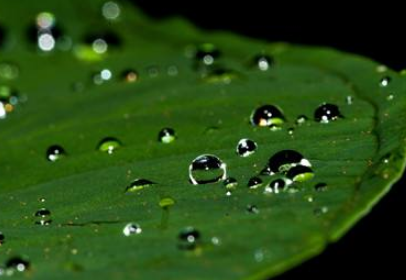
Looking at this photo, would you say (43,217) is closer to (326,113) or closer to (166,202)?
(166,202)

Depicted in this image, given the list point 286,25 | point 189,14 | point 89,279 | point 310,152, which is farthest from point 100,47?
point 89,279

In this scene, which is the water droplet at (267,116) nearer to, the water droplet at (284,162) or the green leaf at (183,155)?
the green leaf at (183,155)

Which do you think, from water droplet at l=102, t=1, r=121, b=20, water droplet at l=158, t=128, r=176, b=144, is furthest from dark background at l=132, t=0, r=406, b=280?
water droplet at l=158, t=128, r=176, b=144

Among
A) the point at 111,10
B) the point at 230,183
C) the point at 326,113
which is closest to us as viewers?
the point at 230,183

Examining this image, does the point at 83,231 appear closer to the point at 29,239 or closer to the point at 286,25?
the point at 29,239

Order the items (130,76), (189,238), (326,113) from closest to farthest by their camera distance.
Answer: (189,238), (326,113), (130,76)

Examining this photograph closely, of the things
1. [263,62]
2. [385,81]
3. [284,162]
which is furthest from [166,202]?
[263,62]
